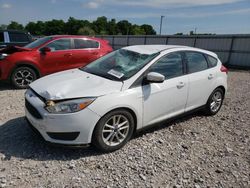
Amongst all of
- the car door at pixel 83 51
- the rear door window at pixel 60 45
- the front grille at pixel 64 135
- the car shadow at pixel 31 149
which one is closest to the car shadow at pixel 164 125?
the car shadow at pixel 31 149

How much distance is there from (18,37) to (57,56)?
3.58 meters

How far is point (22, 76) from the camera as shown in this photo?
6.28 meters

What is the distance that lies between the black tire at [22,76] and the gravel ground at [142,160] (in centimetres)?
227

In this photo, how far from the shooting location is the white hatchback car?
283cm

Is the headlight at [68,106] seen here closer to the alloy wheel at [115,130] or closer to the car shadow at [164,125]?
the alloy wheel at [115,130]

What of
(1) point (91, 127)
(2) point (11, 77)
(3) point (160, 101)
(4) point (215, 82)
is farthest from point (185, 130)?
(2) point (11, 77)

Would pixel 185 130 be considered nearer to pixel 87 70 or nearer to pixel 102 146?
pixel 102 146

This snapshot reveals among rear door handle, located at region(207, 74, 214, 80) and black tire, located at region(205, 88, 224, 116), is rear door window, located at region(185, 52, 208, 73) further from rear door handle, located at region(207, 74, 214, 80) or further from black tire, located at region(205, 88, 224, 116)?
black tire, located at region(205, 88, 224, 116)

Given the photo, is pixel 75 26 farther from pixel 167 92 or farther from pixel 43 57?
pixel 167 92

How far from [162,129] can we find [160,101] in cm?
74

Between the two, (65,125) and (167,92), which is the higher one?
(167,92)

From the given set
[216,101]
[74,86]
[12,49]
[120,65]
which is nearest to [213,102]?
[216,101]

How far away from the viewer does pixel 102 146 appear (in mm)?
3053

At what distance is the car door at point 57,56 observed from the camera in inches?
256
